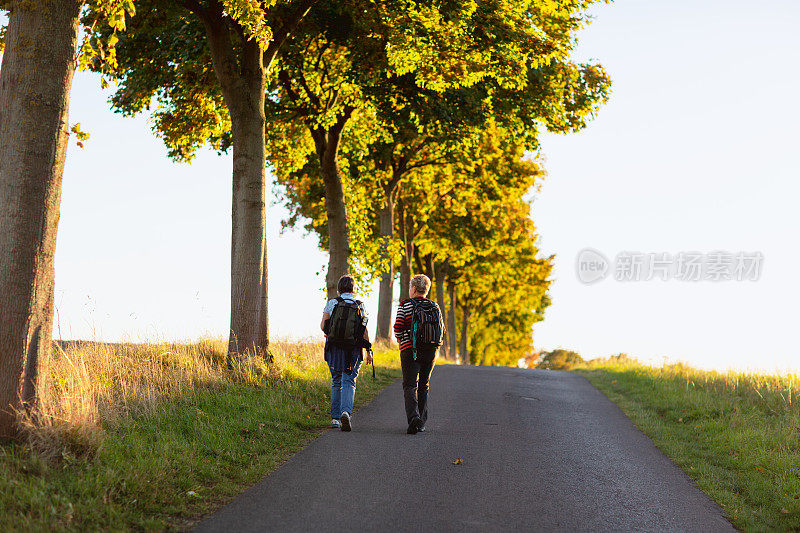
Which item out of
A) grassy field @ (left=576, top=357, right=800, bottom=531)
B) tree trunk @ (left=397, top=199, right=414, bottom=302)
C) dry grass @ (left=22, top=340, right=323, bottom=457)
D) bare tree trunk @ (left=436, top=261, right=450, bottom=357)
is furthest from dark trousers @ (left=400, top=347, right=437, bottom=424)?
bare tree trunk @ (left=436, top=261, right=450, bottom=357)

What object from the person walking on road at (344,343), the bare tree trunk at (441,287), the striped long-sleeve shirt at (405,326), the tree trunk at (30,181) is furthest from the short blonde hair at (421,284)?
the bare tree trunk at (441,287)

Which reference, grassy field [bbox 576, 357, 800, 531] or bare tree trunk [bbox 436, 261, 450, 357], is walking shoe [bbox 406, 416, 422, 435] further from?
bare tree trunk [bbox 436, 261, 450, 357]

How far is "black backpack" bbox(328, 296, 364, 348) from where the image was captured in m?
9.66

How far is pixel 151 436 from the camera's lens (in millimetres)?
7535

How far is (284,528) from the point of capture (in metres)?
5.59

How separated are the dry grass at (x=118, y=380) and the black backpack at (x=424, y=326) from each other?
2866mm

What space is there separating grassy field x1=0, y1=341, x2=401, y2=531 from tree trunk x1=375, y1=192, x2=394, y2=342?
→ 12.4 m

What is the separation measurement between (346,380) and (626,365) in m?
15.5

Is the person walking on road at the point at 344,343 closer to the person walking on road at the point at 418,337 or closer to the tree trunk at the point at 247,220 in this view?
the person walking on road at the point at 418,337

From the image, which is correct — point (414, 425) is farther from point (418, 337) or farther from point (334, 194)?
point (334, 194)

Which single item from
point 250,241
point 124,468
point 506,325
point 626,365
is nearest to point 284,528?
point 124,468

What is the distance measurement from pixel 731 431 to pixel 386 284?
16996 mm

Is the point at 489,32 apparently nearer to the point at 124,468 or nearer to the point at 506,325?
the point at 124,468

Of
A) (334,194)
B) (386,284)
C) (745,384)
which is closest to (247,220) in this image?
(334,194)
